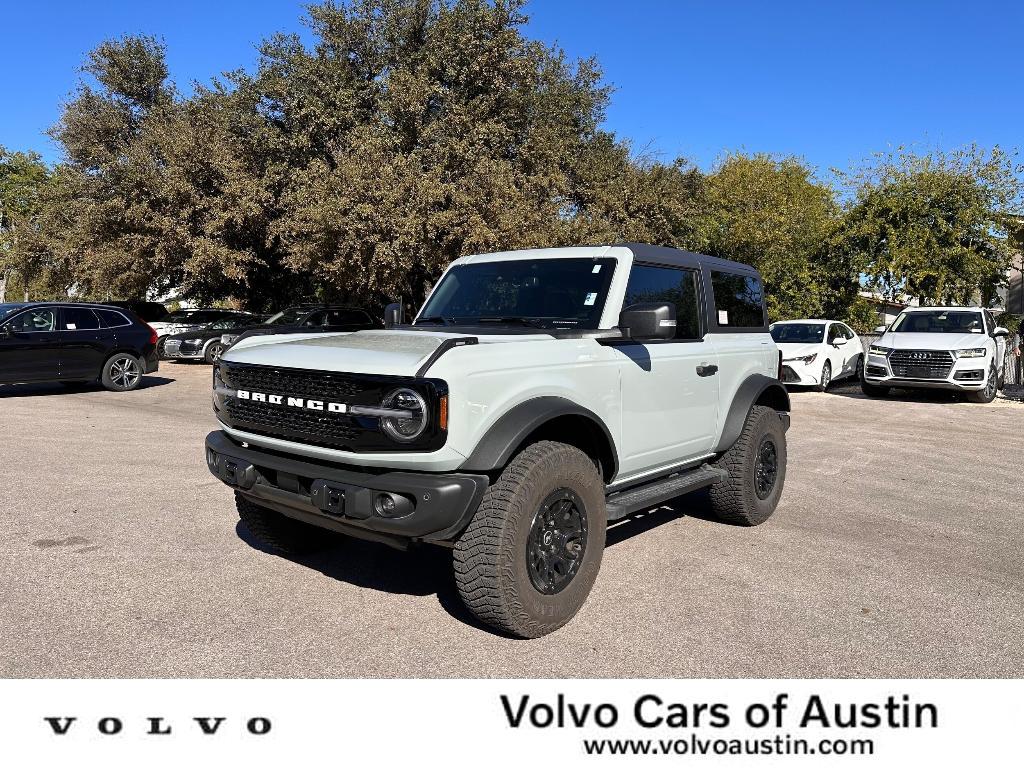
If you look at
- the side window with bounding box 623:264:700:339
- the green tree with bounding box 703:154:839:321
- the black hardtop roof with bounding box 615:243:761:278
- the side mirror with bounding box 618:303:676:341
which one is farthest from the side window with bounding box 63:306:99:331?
the green tree with bounding box 703:154:839:321

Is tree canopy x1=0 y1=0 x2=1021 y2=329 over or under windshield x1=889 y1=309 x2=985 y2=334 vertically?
over

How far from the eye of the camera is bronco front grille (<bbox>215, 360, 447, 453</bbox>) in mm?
3227

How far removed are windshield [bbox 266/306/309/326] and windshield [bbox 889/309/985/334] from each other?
42.1 ft

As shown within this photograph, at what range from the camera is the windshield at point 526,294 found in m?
4.41

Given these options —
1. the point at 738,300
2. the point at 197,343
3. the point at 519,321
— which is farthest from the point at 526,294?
the point at 197,343

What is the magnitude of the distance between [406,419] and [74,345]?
12.2 metres

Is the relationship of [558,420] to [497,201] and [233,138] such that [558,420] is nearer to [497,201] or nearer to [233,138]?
[497,201]

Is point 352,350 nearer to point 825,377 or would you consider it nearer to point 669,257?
point 669,257

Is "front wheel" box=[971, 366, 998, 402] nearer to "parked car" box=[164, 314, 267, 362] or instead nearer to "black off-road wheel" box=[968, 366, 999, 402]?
"black off-road wheel" box=[968, 366, 999, 402]

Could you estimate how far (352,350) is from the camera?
11.8 feet

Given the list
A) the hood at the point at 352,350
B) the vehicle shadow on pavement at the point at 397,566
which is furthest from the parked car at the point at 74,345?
the hood at the point at 352,350

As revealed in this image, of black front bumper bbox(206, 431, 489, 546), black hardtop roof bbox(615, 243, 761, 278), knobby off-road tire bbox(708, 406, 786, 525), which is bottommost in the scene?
knobby off-road tire bbox(708, 406, 786, 525)

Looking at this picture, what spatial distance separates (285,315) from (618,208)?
10019mm

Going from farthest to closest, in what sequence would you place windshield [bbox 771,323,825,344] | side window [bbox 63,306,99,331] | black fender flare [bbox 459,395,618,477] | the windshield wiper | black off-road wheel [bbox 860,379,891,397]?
windshield [bbox 771,323,825,344]
black off-road wheel [bbox 860,379,891,397]
side window [bbox 63,306,99,331]
the windshield wiper
black fender flare [bbox 459,395,618,477]
